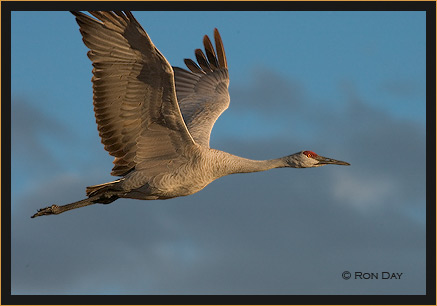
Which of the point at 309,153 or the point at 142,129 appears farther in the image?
the point at 309,153

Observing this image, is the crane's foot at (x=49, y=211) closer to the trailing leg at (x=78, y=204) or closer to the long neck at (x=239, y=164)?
the trailing leg at (x=78, y=204)

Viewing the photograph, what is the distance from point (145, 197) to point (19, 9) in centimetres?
384

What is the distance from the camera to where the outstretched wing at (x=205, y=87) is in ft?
55.8

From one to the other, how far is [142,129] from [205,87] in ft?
12.7

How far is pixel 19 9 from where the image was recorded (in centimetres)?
1504

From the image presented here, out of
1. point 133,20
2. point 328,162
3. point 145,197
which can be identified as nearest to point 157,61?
point 133,20

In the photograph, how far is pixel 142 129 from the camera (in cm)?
1442

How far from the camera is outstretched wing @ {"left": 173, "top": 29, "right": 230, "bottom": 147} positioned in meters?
17.0

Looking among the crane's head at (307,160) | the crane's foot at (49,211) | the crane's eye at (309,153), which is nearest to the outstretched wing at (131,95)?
the crane's foot at (49,211)

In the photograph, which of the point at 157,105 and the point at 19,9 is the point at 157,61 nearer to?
the point at 157,105

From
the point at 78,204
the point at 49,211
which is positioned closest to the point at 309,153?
the point at 78,204

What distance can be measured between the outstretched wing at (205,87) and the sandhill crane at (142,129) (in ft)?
1.85

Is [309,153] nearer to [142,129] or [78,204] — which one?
[142,129]

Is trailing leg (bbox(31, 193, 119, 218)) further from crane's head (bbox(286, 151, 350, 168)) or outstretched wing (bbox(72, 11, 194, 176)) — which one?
crane's head (bbox(286, 151, 350, 168))
